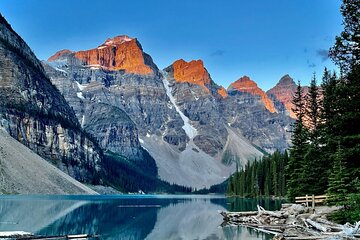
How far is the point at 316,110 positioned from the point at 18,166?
9207 centimetres

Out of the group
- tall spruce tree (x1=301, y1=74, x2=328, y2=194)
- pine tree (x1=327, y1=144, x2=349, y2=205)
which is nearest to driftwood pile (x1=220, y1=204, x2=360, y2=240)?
pine tree (x1=327, y1=144, x2=349, y2=205)

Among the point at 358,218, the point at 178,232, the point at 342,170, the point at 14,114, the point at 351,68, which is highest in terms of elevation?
the point at 14,114

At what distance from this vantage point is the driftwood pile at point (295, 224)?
25453 millimetres

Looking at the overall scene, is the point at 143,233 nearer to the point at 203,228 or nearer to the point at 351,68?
the point at 203,228

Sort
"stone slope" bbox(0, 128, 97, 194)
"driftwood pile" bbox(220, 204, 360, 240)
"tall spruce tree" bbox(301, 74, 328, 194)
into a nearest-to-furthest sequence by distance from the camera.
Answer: "driftwood pile" bbox(220, 204, 360, 240)
"tall spruce tree" bbox(301, 74, 328, 194)
"stone slope" bbox(0, 128, 97, 194)

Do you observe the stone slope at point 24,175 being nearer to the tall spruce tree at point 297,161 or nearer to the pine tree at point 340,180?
the tall spruce tree at point 297,161

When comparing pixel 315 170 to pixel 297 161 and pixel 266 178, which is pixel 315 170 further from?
pixel 266 178

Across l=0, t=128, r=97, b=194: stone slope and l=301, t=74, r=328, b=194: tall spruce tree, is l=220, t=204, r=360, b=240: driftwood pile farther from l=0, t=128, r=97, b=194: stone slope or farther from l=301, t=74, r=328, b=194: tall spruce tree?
l=0, t=128, r=97, b=194: stone slope

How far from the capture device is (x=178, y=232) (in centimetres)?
3853

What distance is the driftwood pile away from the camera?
25453mm

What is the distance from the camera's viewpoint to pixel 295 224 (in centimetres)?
3447

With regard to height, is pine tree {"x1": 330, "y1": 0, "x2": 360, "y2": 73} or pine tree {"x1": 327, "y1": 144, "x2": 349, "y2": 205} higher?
pine tree {"x1": 330, "y1": 0, "x2": 360, "y2": 73}

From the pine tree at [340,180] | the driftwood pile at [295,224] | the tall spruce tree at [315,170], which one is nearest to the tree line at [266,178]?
the tall spruce tree at [315,170]

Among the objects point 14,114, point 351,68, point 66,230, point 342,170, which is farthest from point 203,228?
point 14,114
